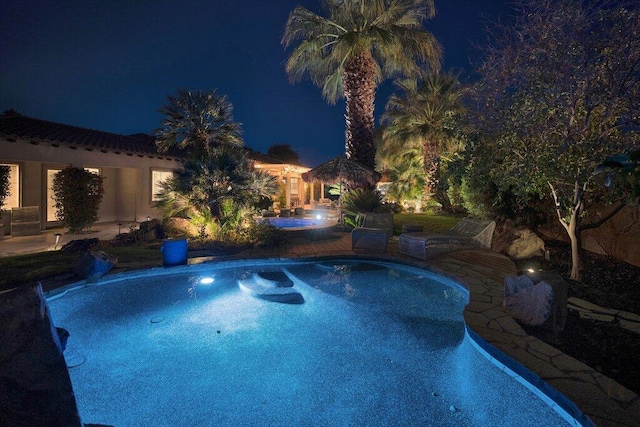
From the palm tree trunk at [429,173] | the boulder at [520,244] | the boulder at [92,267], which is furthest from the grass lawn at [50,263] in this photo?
the palm tree trunk at [429,173]

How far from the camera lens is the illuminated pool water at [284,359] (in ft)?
10.4

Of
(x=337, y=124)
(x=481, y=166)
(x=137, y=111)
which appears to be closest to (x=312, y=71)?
(x=481, y=166)

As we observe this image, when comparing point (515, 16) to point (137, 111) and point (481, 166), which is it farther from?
point (137, 111)

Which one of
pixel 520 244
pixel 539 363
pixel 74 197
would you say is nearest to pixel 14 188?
pixel 74 197

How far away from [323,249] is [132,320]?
5.06 meters

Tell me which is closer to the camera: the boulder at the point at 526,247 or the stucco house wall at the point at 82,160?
the boulder at the point at 526,247

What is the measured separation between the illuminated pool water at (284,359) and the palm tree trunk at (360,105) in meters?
8.15

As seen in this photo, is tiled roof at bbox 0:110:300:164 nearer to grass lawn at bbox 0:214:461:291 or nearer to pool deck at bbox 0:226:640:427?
pool deck at bbox 0:226:640:427

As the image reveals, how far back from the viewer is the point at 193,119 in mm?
13117

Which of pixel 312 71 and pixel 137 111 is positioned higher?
pixel 137 111

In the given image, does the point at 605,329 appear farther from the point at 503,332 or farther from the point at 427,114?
the point at 427,114

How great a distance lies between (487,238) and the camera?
8.16 m

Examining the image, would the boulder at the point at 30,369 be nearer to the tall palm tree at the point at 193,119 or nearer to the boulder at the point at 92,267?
the boulder at the point at 92,267

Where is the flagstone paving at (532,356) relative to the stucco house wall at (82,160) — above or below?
below
